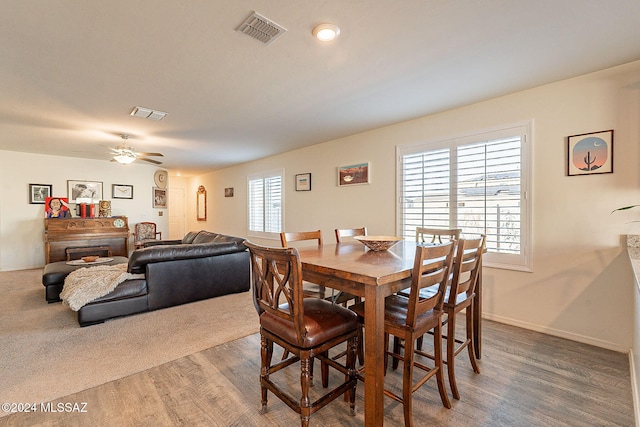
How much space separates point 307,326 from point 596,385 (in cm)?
210

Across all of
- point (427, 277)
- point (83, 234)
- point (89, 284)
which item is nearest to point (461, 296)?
point (427, 277)

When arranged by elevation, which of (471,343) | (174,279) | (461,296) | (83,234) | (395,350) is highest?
(83,234)

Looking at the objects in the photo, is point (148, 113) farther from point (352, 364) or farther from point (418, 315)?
point (418, 315)

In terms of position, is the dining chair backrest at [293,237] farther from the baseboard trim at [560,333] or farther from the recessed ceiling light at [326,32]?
the baseboard trim at [560,333]

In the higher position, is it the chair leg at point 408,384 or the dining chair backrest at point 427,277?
the dining chair backrest at point 427,277

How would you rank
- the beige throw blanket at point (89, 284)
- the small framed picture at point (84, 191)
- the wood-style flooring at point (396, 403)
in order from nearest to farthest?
the wood-style flooring at point (396, 403), the beige throw blanket at point (89, 284), the small framed picture at point (84, 191)

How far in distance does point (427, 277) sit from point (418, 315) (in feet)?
0.85

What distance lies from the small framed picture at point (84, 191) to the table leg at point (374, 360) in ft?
24.7

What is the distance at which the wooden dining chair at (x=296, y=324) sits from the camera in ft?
4.73

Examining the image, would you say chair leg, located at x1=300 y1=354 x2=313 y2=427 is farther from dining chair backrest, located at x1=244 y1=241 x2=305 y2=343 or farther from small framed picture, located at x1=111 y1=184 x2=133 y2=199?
small framed picture, located at x1=111 y1=184 x2=133 y2=199

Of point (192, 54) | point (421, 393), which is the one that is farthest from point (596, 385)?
point (192, 54)

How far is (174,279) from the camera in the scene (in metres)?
3.52

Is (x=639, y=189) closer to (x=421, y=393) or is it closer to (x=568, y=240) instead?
(x=568, y=240)

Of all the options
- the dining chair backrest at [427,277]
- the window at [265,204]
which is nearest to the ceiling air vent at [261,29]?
the dining chair backrest at [427,277]
